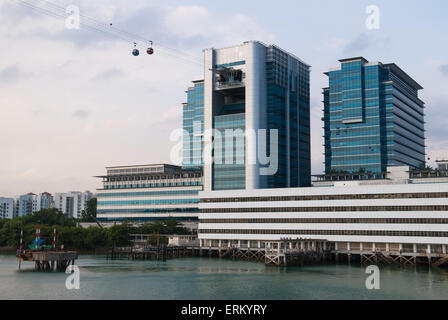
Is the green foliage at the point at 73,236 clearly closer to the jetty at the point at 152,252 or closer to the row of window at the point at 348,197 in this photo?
the jetty at the point at 152,252

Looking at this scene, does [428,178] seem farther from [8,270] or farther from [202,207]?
[8,270]

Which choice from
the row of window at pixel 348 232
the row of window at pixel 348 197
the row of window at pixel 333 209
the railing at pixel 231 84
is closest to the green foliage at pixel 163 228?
the row of window at pixel 333 209

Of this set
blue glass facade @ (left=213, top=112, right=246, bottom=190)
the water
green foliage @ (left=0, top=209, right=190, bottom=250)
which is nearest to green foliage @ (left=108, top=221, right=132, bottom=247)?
green foliage @ (left=0, top=209, right=190, bottom=250)

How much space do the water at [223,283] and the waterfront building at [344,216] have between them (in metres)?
12.0

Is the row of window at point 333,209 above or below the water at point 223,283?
above

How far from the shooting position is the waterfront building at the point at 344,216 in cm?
11806

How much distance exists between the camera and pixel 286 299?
7000 cm

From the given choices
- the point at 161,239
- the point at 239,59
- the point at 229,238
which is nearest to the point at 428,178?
the point at 229,238

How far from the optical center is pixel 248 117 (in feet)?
570

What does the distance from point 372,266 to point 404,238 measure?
1205 centimetres

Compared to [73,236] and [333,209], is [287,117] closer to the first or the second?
[333,209]

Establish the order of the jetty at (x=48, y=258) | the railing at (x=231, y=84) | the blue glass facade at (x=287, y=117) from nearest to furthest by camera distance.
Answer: the jetty at (x=48, y=258)
the blue glass facade at (x=287, y=117)
the railing at (x=231, y=84)

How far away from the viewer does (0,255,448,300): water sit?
73312 mm

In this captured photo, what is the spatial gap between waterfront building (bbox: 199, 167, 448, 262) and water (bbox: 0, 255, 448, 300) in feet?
39.3
